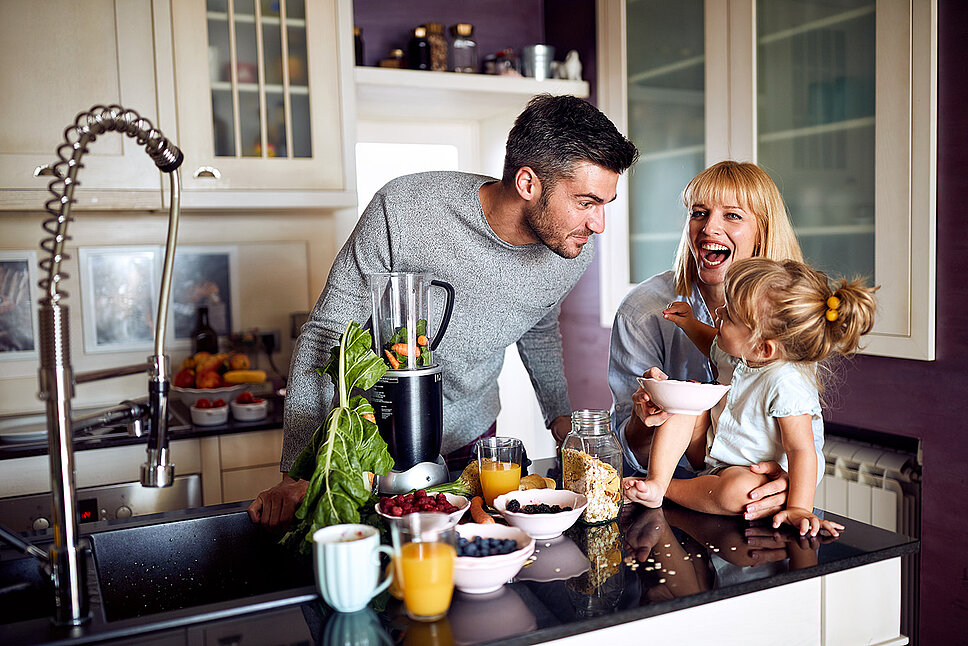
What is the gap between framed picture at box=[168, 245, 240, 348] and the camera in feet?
10.2

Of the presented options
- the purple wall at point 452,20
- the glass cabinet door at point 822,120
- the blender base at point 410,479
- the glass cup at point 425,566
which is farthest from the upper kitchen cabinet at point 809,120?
the glass cup at point 425,566

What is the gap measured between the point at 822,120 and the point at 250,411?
197 cm

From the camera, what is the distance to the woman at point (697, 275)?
5.86 feet

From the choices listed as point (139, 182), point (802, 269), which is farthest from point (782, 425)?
point (139, 182)

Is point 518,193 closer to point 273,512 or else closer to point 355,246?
point 355,246

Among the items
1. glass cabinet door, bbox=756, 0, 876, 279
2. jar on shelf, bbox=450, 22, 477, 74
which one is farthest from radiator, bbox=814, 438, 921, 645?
jar on shelf, bbox=450, 22, 477, 74

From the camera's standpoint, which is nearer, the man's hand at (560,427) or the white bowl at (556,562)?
the white bowl at (556,562)

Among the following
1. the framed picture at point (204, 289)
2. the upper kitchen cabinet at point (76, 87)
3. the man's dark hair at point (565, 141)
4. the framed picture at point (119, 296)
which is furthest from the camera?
the framed picture at point (204, 289)

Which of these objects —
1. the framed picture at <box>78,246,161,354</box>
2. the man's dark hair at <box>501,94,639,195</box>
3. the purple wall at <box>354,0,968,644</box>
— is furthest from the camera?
the framed picture at <box>78,246,161,354</box>

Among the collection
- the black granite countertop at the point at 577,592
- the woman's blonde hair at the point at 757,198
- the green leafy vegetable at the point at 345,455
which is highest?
the woman's blonde hair at the point at 757,198

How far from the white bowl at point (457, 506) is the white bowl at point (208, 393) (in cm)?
160

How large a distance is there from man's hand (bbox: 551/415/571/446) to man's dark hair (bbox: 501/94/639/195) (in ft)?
1.82

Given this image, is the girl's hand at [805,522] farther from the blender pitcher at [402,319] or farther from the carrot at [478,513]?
the blender pitcher at [402,319]

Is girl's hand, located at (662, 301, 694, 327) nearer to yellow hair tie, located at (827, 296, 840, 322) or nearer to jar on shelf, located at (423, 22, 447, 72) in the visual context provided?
yellow hair tie, located at (827, 296, 840, 322)
